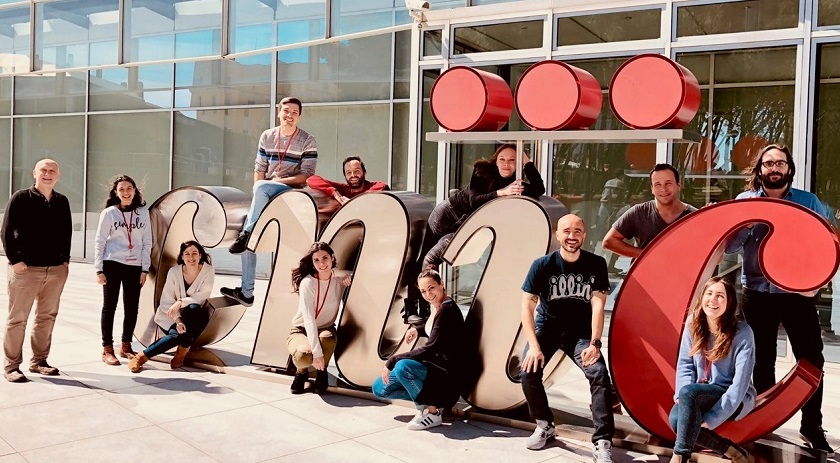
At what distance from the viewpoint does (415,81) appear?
1044 cm

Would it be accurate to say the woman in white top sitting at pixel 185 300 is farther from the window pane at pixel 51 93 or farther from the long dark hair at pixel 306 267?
the window pane at pixel 51 93

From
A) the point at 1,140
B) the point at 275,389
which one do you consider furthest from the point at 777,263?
the point at 1,140

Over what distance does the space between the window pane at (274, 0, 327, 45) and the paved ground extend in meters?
7.63

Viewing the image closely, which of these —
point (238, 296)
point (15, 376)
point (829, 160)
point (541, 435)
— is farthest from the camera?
point (829, 160)

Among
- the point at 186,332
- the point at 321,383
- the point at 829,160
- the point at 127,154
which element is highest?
the point at 127,154

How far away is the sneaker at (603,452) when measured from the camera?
188 inches

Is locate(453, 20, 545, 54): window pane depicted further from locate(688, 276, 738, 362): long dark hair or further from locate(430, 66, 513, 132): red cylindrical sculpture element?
locate(688, 276, 738, 362): long dark hair

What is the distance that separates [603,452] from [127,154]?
14828 millimetres

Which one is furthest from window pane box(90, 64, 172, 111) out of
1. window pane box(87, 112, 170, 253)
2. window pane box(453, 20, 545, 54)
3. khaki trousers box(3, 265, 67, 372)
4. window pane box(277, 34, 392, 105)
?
khaki trousers box(3, 265, 67, 372)

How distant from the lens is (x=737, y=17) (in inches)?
337

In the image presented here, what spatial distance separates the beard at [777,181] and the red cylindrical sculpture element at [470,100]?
1811 millimetres

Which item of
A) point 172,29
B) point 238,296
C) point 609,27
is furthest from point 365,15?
point 238,296

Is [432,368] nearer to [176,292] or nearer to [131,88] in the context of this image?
[176,292]

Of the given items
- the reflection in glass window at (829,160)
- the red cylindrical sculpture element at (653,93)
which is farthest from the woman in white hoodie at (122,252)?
the reflection in glass window at (829,160)
